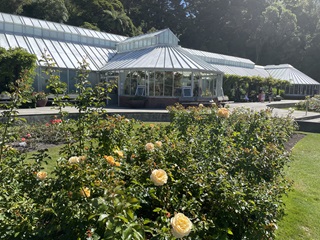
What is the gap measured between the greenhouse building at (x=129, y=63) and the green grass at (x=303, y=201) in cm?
1202

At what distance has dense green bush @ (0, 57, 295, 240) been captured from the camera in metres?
1.62

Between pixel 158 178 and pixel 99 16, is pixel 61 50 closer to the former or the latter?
pixel 99 16

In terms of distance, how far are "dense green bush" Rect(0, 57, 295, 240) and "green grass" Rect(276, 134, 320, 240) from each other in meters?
0.88

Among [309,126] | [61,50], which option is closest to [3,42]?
[61,50]

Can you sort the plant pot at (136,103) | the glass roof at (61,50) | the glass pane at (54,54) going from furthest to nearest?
1. the glass pane at (54,54)
2. the glass roof at (61,50)
3. the plant pot at (136,103)

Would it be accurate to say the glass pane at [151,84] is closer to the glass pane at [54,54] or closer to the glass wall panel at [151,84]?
the glass wall panel at [151,84]

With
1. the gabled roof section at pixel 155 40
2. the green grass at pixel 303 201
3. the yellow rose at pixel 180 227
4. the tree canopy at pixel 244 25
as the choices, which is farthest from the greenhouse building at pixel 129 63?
the tree canopy at pixel 244 25

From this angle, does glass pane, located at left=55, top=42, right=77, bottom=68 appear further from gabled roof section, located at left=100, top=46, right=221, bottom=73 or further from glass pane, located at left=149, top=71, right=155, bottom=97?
glass pane, located at left=149, top=71, right=155, bottom=97

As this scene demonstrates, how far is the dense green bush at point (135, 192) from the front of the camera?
1.62 meters

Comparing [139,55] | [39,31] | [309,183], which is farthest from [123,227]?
[39,31]

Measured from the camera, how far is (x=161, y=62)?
18.9 m

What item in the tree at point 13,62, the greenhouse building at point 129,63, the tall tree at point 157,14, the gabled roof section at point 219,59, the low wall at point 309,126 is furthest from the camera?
the tall tree at point 157,14

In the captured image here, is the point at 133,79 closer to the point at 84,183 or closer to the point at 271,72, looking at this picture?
the point at 84,183

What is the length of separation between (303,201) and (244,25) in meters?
54.4
